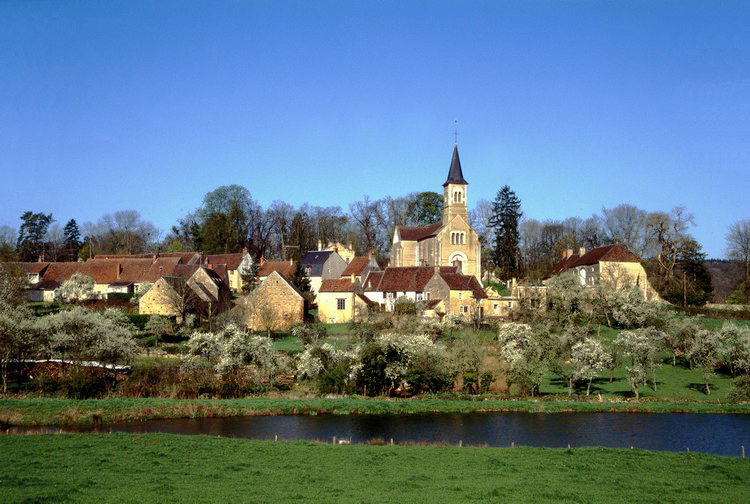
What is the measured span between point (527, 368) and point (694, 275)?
36.5 meters

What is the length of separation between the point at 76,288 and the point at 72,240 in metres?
36.8

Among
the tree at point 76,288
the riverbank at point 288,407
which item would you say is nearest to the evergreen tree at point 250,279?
the tree at point 76,288

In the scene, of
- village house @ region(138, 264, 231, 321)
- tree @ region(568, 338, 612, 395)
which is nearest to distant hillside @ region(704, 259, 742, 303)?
tree @ region(568, 338, 612, 395)

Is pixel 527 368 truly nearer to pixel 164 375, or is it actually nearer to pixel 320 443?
pixel 320 443

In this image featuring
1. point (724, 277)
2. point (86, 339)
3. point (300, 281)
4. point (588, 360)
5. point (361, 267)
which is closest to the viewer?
point (86, 339)

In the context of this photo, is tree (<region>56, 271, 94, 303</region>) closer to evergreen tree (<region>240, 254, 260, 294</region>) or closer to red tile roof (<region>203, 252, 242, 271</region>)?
evergreen tree (<region>240, 254, 260, 294</region>)

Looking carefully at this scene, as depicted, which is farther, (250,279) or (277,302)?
(250,279)

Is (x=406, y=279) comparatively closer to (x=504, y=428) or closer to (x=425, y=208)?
(x=504, y=428)

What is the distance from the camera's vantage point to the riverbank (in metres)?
27.6

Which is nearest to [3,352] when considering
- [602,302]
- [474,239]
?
[602,302]

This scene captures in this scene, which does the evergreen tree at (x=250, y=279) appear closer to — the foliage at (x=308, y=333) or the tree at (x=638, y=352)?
the foliage at (x=308, y=333)

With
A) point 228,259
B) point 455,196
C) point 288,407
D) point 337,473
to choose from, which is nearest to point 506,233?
point 455,196

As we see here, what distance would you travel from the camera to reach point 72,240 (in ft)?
310

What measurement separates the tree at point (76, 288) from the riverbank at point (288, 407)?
33124 mm
